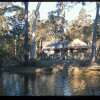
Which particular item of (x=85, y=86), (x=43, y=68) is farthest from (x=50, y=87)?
(x=43, y=68)

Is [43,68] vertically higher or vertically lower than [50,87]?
lower

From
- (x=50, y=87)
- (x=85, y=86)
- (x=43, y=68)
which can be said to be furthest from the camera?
(x=43, y=68)

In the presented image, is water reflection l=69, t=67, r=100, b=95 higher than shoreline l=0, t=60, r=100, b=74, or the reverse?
water reflection l=69, t=67, r=100, b=95

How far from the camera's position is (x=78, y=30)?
6931cm

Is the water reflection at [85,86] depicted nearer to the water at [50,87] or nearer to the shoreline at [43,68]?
the water at [50,87]

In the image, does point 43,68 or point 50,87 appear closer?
point 50,87

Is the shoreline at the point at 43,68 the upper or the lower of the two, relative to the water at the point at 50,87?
lower

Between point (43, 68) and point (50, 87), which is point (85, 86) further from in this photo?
point (43, 68)

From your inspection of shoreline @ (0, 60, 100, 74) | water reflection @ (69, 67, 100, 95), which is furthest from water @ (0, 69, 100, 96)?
shoreline @ (0, 60, 100, 74)

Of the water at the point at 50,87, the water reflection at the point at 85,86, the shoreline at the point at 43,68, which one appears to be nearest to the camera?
the water at the point at 50,87

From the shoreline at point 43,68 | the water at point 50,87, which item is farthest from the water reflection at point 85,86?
the shoreline at point 43,68

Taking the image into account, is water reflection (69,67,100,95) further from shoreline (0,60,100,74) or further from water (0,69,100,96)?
shoreline (0,60,100,74)
